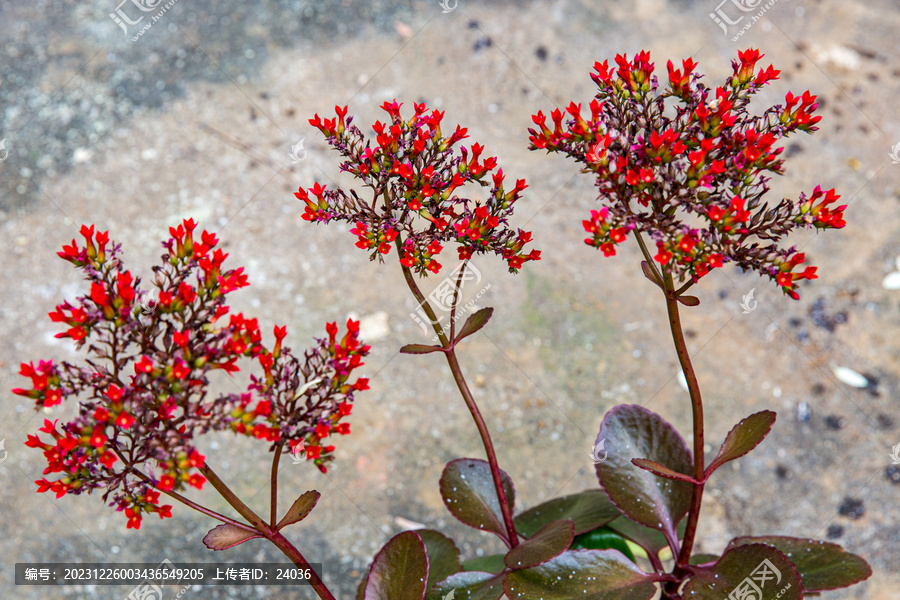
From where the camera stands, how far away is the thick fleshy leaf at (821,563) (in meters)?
1.33

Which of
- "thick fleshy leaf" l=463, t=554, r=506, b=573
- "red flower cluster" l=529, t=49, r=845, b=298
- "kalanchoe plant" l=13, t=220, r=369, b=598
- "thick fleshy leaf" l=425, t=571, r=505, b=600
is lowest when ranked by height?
"thick fleshy leaf" l=425, t=571, r=505, b=600

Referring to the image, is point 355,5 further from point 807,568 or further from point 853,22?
point 807,568

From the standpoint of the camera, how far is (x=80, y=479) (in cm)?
102

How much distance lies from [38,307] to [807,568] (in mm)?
2599

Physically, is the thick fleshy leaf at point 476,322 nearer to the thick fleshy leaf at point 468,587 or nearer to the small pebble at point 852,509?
the thick fleshy leaf at point 468,587

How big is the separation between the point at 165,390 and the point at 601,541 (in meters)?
1.06

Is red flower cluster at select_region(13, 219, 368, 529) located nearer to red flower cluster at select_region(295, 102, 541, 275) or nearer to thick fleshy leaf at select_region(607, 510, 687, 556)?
red flower cluster at select_region(295, 102, 541, 275)

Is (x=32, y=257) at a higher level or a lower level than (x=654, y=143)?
higher

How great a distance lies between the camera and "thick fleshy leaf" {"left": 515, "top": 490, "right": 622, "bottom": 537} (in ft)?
4.86

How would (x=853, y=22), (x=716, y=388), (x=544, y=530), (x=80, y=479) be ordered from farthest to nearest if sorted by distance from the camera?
(x=853, y=22), (x=716, y=388), (x=544, y=530), (x=80, y=479)

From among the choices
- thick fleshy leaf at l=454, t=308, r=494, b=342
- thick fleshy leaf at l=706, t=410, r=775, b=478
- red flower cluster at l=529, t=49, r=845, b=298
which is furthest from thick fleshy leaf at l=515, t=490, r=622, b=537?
red flower cluster at l=529, t=49, r=845, b=298

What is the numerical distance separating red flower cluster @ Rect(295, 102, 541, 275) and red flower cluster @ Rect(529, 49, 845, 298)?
13 cm

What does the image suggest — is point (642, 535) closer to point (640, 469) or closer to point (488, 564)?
point (640, 469)

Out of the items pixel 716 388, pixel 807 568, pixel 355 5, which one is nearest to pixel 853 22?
pixel 716 388
